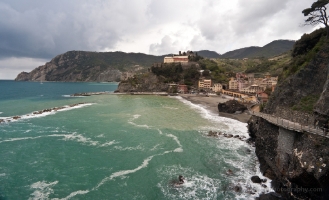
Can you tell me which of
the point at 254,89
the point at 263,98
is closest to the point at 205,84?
the point at 254,89

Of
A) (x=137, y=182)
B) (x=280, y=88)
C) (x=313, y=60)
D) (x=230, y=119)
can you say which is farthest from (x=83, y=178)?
(x=230, y=119)

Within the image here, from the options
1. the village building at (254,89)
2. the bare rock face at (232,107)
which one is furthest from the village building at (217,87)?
the bare rock face at (232,107)

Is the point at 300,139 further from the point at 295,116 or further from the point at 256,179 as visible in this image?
the point at 256,179

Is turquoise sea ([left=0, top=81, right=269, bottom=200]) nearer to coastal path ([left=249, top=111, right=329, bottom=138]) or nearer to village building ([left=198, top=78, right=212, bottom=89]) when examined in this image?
coastal path ([left=249, top=111, right=329, bottom=138])

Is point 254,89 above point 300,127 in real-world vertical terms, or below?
above

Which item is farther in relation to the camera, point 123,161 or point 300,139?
point 123,161

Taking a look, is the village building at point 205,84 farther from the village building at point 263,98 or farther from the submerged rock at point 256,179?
the submerged rock at point 256,179

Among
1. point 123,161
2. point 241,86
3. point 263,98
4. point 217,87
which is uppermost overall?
point 241,86
